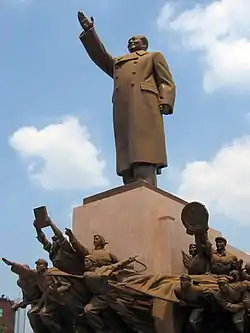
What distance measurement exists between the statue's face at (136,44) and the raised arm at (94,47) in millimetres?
403

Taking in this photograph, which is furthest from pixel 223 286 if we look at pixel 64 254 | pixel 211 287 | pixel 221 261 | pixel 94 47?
pixel 94 47

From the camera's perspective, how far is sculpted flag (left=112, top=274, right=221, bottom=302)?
9461 millimetres

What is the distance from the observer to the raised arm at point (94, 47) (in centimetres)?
1215

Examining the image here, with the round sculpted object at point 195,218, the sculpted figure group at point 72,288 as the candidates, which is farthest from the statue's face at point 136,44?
the round sculpted object at point 195,218

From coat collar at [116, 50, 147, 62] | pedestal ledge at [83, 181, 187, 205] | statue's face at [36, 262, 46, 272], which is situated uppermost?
coat collar at [116, 50, 147, 62]

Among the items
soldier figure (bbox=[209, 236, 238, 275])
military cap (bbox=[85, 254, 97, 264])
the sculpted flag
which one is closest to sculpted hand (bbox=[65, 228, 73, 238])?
military cap (bbox=[85, 254, 97, 264])

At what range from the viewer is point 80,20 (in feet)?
39.9

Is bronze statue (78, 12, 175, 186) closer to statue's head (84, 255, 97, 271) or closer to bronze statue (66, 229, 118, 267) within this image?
bronze statue (66, 229, 118, 267)

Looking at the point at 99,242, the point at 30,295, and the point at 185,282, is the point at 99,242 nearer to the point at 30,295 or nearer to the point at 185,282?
the point at 30,295

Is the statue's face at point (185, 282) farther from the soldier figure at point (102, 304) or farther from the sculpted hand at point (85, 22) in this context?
the sculpted hand at point (85, 22)

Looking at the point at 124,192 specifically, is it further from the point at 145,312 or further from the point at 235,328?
the point at 235,328

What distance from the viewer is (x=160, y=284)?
9.71 meters

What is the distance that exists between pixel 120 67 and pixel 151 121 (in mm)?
1221

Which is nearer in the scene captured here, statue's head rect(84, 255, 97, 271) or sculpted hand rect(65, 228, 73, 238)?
statue's head rect(84, 255, 97, 271)
